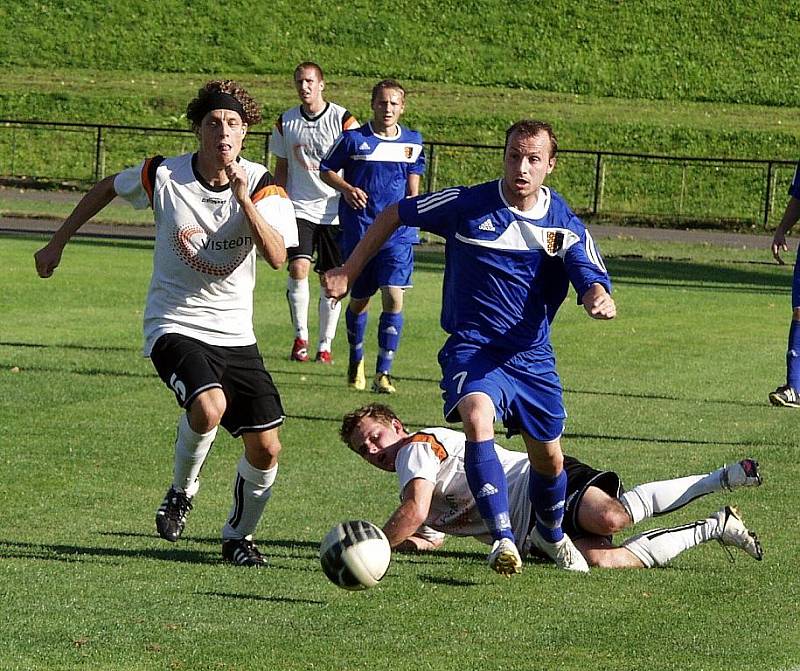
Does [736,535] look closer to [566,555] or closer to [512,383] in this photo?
[566,555]

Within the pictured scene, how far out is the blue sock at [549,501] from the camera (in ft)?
23.0

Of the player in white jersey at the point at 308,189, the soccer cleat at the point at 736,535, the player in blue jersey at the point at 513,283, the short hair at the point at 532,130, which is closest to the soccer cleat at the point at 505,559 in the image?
the player in blue jersey at the point at 513,283

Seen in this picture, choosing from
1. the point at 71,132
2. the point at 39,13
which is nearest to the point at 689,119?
the point at 71,132

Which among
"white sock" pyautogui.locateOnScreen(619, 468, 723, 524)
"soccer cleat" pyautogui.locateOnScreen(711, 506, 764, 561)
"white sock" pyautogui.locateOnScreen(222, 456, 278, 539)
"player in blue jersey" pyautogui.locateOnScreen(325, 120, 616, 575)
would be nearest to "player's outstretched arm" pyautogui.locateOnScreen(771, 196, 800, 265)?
"white sock" pyautogui.locateOnScreen(619, 468, 723, 524)

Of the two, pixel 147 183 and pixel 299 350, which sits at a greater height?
pixel 147 183

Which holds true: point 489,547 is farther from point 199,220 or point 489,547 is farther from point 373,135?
point 373,135

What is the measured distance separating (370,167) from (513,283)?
6223mm

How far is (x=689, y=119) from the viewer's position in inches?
1762

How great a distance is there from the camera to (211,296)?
7.26 meters

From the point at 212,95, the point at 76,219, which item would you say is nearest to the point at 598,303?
the point at 212,95

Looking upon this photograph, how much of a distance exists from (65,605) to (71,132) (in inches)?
1328

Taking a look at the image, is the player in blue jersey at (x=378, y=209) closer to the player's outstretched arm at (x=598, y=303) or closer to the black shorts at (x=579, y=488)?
the black shorts at (x=579, y=488)

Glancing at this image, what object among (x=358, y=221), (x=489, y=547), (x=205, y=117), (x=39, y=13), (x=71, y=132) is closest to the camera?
(x=205, y=117)

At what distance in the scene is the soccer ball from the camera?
6.20m
